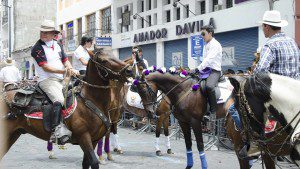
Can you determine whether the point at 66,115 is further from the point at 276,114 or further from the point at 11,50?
the point at 11,50

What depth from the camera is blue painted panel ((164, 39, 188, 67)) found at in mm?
23688

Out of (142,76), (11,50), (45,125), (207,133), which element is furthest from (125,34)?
(11,50)

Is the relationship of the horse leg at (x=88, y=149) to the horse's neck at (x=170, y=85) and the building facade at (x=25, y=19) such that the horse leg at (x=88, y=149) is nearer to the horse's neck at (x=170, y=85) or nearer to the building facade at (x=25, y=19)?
the horse's neck at (x=170, y=85)

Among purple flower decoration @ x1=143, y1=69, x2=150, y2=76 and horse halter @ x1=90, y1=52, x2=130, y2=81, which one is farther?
purple flower decoration @ x1=143, y1=69, x2=150, y2=76

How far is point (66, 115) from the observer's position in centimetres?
661

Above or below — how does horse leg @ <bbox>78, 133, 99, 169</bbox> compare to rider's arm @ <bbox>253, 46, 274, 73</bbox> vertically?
below

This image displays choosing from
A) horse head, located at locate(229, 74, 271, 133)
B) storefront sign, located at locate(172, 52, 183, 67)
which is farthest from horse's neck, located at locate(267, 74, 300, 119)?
storefront sign, located at locate(172, 52, 183, 67)

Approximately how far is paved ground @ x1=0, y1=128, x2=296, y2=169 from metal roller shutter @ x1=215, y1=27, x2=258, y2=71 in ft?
25.1

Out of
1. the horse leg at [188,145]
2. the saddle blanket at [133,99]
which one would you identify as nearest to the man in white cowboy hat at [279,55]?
the horse leg at [188,145]

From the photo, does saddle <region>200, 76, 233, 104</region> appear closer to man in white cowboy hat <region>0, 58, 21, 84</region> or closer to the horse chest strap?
the horse chest strap

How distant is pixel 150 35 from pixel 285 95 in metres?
22.4

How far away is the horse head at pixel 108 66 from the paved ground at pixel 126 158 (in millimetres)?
3365

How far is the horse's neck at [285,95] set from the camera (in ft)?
14.1

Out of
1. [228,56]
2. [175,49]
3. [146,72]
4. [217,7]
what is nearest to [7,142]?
[146,72]
